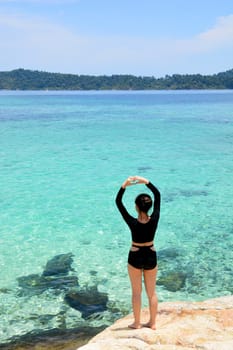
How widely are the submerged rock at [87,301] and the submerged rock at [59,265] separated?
1.22 m

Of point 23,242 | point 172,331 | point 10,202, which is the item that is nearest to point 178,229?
point 23,242

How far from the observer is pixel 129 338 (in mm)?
5246

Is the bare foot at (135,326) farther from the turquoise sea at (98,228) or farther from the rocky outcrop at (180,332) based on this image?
the turquoise sea at (98,228)

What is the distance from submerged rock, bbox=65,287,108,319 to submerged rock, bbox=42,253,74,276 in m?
1.22

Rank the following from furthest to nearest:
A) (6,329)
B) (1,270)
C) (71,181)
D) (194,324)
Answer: (71,181)
(1,270)
(6,329)
(194,324)

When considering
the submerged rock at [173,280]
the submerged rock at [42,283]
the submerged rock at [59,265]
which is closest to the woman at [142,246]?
the submerged rock at [173,280]

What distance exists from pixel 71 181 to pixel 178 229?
7993 millimetres

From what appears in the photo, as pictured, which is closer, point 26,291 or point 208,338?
point 208,338

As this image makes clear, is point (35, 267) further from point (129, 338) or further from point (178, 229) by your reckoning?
point (129, 338)

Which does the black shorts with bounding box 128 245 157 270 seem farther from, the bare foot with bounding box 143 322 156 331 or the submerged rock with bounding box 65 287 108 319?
the submerged rock with bounding box 65 287 108 319

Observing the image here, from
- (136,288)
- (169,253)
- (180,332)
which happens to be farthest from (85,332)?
(169,253)

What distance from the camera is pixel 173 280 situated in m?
9.98

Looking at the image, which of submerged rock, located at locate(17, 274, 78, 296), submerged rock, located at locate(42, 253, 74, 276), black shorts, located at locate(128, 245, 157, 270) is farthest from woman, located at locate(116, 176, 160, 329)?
submerged rock, located at locate(42, 253, 74, 276)

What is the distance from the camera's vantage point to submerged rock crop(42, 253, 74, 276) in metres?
10.4
